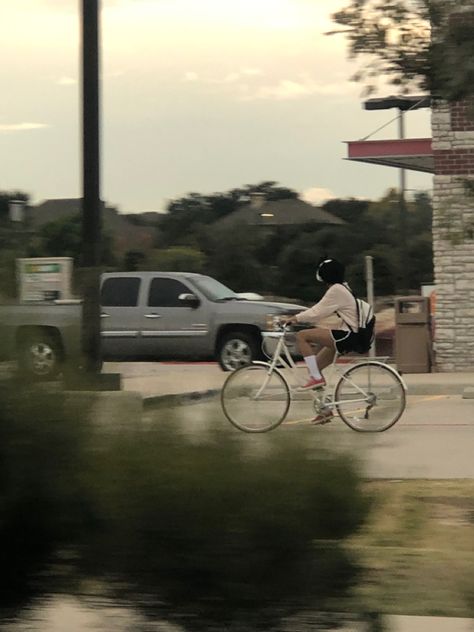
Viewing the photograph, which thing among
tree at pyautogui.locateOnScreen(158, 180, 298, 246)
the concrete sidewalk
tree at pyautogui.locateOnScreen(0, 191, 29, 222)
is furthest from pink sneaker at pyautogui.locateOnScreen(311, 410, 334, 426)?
tree at pyautogui.locateOnScreen(158, 180, 298, 246)

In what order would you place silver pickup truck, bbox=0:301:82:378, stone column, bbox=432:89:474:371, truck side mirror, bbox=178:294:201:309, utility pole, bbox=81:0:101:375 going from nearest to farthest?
silver pickup truck, bbox=0:301:82:378, utility pole, bbox=81:0:101:375, stone column, bbox=432:89:474:371, truck side mirror, bbox=178:294:201:309

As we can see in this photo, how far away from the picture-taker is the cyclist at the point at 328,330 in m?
10.7

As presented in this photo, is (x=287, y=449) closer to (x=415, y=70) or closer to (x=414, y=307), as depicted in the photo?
(x=415, y=70)

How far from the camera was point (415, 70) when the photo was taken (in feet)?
20.5

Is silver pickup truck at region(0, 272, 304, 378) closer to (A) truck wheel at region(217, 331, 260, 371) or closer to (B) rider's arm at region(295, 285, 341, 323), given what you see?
(A) truck wheel at region(217, 331, 260, 371)

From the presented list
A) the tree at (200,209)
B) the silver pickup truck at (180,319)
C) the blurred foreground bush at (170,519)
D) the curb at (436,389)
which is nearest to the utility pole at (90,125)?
the curb at (436,389)

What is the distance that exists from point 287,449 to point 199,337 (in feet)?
55.9

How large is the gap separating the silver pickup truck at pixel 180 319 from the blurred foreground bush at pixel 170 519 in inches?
659

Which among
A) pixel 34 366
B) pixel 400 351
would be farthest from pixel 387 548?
pixel 400 351

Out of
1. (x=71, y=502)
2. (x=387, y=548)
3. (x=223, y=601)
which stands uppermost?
(x=71, y=502)

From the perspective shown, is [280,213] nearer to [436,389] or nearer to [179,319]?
[179,319]

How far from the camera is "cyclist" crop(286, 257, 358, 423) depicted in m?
10.7

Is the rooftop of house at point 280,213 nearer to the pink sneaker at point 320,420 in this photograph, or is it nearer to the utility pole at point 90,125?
the utility pole at point 90,125

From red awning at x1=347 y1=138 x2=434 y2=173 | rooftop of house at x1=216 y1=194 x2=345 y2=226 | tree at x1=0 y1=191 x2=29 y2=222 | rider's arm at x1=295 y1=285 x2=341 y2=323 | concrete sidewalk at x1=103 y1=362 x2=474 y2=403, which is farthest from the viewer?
rooftop of house at x1=216 y1=194 x2=345 y2=226
